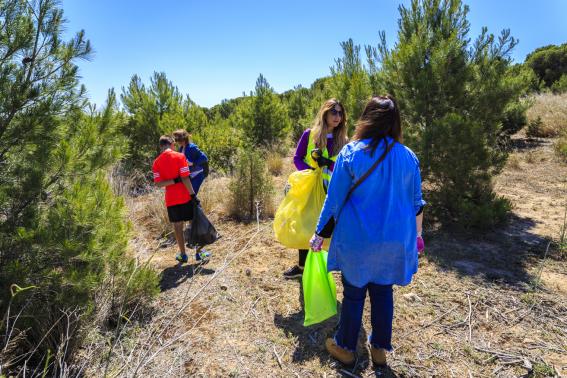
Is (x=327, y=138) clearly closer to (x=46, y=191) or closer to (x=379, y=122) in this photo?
(x=379, y=122)

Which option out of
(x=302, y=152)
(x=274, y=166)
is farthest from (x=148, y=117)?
(x=302, y=152)

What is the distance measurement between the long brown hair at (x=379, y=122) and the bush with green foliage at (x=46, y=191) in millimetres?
1838

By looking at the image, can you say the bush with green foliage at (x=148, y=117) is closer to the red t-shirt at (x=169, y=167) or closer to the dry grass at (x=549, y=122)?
the red t-shirt at (x=169, y=167)

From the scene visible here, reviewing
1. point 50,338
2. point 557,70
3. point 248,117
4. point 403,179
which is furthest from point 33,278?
point 557,70

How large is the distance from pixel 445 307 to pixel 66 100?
340 centimetres

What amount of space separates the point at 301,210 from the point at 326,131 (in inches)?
29.2

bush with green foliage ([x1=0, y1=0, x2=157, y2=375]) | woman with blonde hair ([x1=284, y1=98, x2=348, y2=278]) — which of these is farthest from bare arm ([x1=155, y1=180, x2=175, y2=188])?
woman with blonde hair ([x1=284, y1=98, x2=348, y2=278])

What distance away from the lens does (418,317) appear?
2852 mm

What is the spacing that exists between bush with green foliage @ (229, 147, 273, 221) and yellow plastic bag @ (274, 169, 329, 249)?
2.68 meters

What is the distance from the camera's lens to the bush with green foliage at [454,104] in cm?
427

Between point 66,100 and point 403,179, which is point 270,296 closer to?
A: point 403,179

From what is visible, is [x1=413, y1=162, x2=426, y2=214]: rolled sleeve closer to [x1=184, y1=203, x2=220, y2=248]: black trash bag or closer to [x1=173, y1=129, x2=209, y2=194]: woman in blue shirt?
[x1=184, y1=203, x2=220, y2=248]: black trash bag

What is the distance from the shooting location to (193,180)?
15.6 ft

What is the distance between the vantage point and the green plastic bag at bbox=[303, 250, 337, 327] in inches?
97.9
